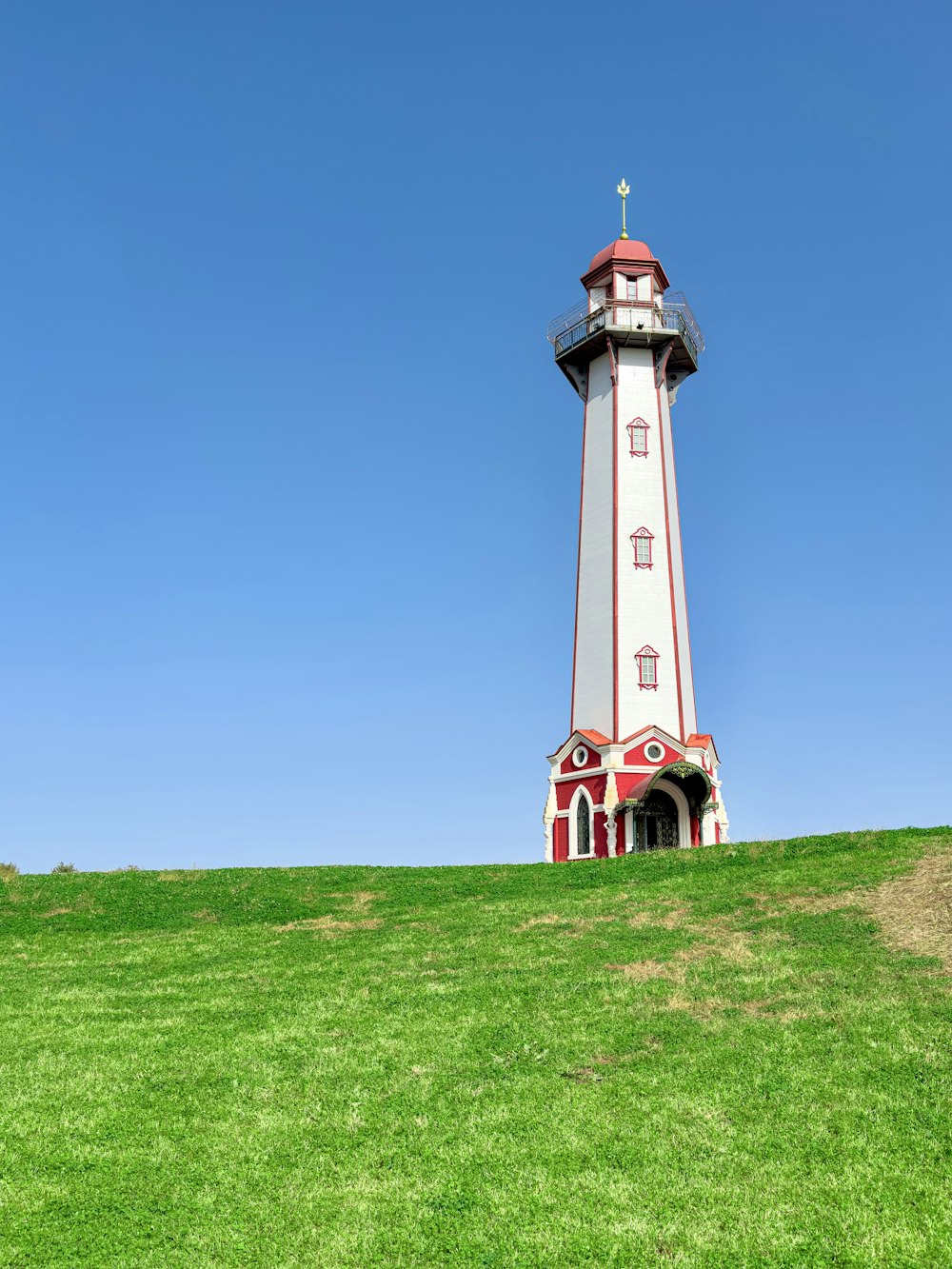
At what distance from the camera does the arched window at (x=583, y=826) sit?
134ft

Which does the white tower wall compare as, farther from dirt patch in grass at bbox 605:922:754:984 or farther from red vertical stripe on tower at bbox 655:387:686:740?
dirt patch in grass at bbox 605:922:754:984

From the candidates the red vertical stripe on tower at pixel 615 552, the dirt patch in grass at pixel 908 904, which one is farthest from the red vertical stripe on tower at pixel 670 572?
the dirt patch in grass at pixel 908 904

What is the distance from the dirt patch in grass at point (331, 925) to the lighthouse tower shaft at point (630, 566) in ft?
58.5

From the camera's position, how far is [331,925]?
24.6m

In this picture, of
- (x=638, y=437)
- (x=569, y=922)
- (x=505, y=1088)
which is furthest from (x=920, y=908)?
(x=638, y=437)

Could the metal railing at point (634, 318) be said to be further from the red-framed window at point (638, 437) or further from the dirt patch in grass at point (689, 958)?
the dirt patch in grass at point (689, 958)

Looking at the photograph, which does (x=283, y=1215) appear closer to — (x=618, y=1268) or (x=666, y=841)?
(x=618, y=1268)

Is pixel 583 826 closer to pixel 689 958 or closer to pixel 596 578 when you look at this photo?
pixel 596 578

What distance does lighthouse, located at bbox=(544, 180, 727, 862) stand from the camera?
1582 inches

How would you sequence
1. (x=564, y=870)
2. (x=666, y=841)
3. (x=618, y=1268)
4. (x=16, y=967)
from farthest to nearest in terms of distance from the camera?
(x=666, y=841)
(x=564, y=870)
(x=16, y=967)
(x=618, y=1268)

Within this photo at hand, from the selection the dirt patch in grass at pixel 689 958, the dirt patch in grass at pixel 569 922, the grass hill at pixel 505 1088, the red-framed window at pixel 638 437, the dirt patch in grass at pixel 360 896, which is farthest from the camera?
the red-framed window at pixel 638 437

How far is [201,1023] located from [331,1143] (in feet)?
17.3

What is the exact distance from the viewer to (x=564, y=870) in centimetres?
3008

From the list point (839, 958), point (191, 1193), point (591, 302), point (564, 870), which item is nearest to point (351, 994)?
point (191, 1193)
